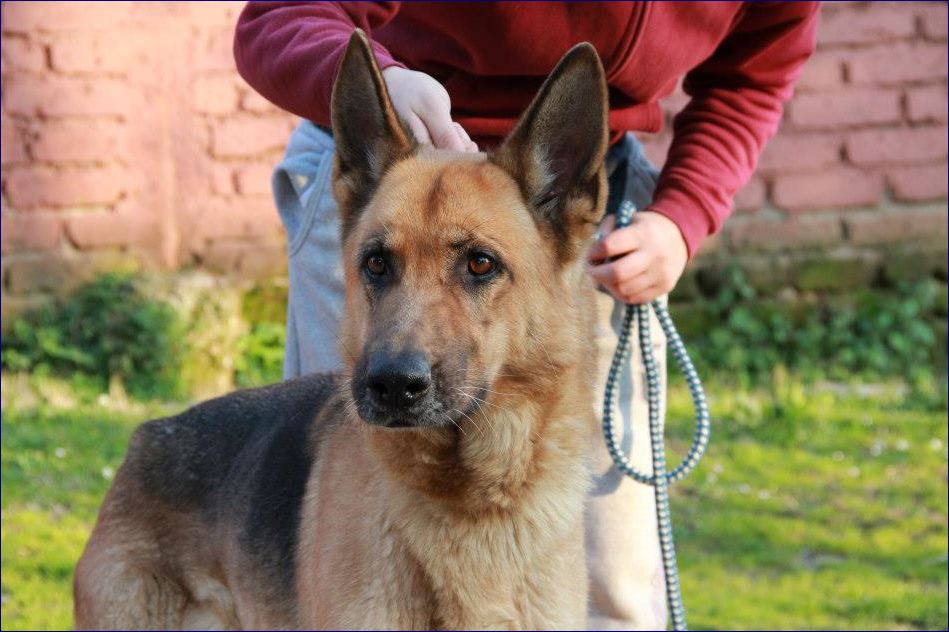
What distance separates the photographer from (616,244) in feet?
9.77

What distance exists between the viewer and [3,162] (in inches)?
257

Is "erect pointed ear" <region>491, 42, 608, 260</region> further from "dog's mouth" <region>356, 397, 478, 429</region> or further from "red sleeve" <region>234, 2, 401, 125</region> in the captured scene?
"dog's mouth" <region>356, 397, 478, 429</region>

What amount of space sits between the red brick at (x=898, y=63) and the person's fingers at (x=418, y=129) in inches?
184

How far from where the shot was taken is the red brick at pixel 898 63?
662 centimetres

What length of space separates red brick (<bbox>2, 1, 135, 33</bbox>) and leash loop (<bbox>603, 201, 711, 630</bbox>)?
14.0 feet

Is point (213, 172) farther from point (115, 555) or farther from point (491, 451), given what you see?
point (491, 451)

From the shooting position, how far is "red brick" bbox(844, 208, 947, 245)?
673cm

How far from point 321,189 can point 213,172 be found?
379 centimetres

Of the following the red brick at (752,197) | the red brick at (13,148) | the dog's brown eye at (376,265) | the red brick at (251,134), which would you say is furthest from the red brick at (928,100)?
the dog's brown eye at (376,265)

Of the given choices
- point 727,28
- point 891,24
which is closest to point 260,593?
point 727,28

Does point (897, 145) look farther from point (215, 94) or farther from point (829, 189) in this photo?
point (215, 94)

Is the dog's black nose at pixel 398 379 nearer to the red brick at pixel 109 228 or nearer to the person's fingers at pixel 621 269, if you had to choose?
the person's fingers at pixel 621 269

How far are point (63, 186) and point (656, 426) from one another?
438 centimetres

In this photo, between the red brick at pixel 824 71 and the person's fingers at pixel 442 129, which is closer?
the person's fingers at pixel 442 129
